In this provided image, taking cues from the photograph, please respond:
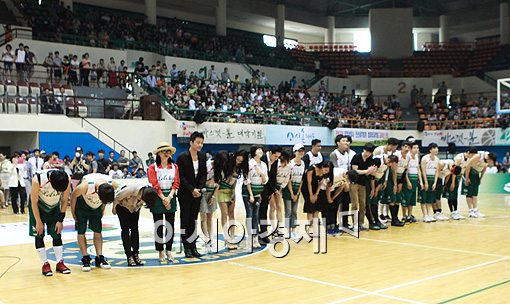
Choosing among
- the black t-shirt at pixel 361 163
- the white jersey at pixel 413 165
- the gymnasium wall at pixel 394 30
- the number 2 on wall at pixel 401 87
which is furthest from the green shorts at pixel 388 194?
the gymnasium wall at pixel 394 30

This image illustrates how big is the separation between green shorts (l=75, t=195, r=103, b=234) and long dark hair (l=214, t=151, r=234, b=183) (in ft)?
6.54

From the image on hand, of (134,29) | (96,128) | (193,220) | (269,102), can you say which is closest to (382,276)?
(193,220)

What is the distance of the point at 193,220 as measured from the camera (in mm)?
8148

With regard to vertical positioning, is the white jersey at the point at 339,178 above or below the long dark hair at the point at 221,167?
below

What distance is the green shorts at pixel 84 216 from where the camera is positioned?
727 centimetres

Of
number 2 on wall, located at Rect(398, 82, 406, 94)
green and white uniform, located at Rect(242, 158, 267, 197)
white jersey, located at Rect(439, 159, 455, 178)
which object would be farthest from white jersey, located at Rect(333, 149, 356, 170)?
number 2 on wall, located at Rect(398, 82, 406, 94)

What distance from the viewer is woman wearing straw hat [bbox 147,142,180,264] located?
7758mm

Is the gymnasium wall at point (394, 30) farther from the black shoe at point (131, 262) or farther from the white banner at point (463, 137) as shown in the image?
the black shoe at point (131, 262)

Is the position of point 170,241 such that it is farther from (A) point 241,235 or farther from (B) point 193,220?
(A) point 241,235

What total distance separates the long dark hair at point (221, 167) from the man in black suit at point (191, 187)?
391mm

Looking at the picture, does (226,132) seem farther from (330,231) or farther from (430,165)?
(330,231)

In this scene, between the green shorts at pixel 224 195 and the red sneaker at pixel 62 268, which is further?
the green shorts at pixel 224 195

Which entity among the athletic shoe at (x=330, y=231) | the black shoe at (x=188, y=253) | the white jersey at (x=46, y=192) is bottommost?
the athletic shoe at (x=330, y=231)

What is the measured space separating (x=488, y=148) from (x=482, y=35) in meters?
15.0
